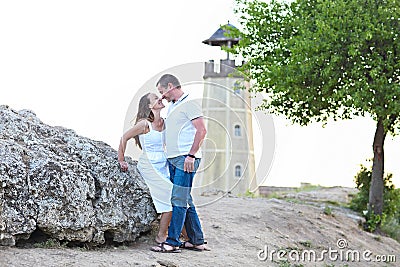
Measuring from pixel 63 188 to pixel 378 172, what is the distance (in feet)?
Answer: 36.0

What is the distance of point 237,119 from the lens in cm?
840

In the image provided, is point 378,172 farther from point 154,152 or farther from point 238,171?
point 154,152

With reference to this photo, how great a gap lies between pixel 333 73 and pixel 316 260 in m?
5.74

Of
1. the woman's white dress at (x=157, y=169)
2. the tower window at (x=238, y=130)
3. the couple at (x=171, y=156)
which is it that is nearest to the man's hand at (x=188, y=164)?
the couple at (x=171, y=156)

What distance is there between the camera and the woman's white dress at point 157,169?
7.81m

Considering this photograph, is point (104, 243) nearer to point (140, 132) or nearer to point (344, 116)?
point (140, 132)

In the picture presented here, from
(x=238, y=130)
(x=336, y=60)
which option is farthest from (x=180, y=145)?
(x=336, y=60)

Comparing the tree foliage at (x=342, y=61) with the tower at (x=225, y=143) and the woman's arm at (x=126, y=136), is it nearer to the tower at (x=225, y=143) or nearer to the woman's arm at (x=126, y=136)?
the tower at (x=225, y=143)

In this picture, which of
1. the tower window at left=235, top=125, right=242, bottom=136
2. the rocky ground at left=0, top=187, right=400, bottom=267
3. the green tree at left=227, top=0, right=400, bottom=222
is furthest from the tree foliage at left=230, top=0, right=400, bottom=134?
the tower window at left=235, top=125, right=242, bottom=136

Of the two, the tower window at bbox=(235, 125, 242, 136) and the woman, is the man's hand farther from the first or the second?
the tower window at bbox=(235, 125, 242, 136)

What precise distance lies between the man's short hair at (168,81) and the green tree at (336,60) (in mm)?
7146

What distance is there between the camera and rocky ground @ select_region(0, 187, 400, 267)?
6.82 m

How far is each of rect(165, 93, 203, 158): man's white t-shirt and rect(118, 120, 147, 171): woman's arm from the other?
0.37 m

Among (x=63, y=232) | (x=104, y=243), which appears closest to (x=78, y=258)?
(x=63, y=232)
